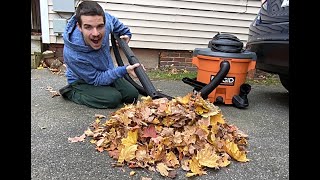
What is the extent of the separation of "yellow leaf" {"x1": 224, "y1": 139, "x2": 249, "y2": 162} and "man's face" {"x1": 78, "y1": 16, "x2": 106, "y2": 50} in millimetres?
1482

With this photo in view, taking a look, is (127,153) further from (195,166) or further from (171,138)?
(195,166)

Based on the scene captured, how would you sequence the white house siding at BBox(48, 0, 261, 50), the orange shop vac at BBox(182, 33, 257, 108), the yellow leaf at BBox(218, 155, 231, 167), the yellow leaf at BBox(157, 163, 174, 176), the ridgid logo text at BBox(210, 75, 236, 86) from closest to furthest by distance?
the yellow leaf at BBox(157, 163, 174, 176), the yellow leaf at BBox(218, 155, 231, 167), the orange shop vac at BBox(182, 33, 257, 108), the ridgid logo text at BBox(210, 75, 236, 86), the white house siding at BBox(48, 0, 261, 50)

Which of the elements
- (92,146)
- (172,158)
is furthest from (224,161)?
(92,146)

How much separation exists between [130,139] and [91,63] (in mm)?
1178

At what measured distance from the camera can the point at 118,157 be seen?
1.80 metres

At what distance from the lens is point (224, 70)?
2709 mm

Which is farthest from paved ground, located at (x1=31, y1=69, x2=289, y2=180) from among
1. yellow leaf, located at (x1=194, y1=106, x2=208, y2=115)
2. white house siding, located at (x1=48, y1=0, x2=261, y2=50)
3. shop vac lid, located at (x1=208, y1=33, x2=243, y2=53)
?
white house siding, located at (x1=48, y1=0, x2=261, y2=50)

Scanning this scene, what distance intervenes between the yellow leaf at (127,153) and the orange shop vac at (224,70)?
112 cm

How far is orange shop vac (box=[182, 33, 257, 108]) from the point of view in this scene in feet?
9.04

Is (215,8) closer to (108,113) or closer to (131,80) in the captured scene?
(131,80)

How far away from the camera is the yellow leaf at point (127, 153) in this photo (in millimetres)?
1757

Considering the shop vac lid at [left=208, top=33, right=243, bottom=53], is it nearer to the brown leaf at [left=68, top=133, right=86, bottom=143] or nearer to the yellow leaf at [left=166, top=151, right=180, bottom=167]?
the yellow leaf at [left=166, top=151, right=180, bottom=167]
